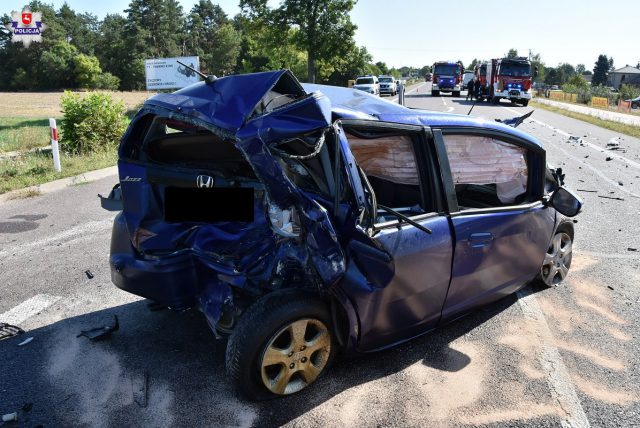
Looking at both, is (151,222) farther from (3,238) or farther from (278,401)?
(3,238)

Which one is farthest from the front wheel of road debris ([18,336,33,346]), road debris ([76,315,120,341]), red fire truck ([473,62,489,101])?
red fire truck ([473,62,489,101])

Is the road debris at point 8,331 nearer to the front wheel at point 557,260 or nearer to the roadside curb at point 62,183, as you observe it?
the front wheel at point 557,260

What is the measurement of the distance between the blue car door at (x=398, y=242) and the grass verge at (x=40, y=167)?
293 inches

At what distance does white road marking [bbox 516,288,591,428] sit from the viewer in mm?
2756

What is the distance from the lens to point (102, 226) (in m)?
6.35

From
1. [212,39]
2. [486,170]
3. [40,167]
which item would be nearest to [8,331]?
[486,170]

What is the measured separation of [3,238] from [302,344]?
4791 millimetres

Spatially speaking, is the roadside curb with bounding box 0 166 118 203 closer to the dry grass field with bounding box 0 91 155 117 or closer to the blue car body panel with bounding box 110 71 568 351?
the blue car body panel with bounding box 110 71 568 351

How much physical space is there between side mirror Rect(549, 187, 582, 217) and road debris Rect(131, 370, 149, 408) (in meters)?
3.22

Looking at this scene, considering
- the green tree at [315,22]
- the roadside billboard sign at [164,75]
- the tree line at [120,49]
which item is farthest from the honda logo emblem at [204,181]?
the tree line at [120,49]

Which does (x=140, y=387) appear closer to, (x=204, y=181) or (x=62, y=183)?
(x=204, y=181)

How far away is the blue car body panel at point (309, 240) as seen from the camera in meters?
2.54

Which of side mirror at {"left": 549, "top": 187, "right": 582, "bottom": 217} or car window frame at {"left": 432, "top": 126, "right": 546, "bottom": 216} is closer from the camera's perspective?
car window frame at {"left": 432, "top": 126, "right": 546, "bottom": 216}

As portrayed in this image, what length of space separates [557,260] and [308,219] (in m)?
2.96
